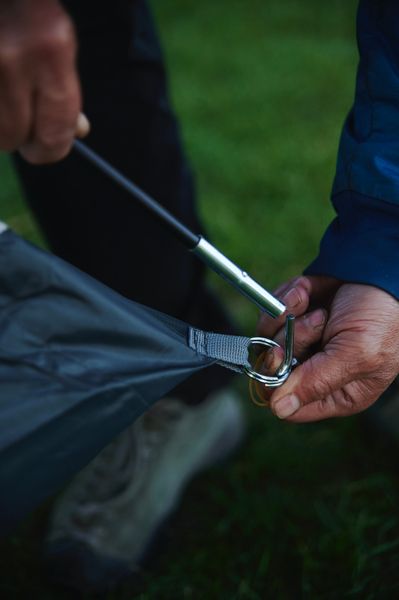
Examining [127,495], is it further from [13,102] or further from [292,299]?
[13,102]

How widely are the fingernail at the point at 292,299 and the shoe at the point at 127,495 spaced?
0.61m

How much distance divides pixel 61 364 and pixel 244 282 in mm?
263

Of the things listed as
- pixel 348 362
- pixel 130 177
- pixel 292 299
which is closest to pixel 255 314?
pixel 130 177

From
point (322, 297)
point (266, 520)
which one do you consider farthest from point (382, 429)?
point (322, 297)

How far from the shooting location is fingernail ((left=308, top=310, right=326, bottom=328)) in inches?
38.2

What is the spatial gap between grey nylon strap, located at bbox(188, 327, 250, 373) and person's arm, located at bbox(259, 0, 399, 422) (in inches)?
2.7

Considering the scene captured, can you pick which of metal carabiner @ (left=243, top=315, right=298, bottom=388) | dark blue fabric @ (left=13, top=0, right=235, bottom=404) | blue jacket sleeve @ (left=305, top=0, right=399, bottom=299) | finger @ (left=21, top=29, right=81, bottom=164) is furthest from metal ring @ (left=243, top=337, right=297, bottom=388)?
dark blue fabric @ (left=13, top=0, right=235, bottom=404)

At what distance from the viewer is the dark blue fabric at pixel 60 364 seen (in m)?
0.87

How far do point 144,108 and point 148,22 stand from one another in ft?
0.54

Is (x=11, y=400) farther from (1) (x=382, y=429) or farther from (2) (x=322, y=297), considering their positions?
(1) (x=382, y=429)

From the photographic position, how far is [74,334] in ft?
2.90

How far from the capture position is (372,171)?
93 centimetres

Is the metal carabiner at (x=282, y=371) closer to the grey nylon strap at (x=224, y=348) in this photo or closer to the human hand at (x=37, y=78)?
the grey nylon strap at (x=224, y=348)

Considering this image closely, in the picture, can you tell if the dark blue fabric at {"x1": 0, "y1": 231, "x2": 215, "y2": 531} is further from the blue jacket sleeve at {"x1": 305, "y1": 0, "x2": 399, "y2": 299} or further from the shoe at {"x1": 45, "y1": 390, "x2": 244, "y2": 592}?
the shoe at {"x1": 45, "y1": 390, "x2": 244, "y2": 592}
